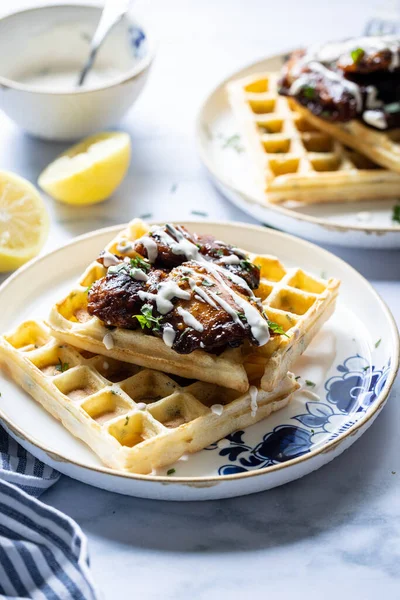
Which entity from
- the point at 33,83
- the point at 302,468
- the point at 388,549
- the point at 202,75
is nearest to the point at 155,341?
the point at 302,468

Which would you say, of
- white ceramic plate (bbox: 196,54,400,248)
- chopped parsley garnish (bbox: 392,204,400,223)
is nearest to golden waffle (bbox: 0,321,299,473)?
white ceramic plate (bbox: 196,54,400,248)

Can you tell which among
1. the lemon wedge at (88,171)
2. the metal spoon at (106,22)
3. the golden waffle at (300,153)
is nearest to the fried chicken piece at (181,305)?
the lemon wedge at (88,171)

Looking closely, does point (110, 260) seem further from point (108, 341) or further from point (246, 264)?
point (246, 264)

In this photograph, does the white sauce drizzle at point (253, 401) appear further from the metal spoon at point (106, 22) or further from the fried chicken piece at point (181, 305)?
the metal spoon at point (106, 22)

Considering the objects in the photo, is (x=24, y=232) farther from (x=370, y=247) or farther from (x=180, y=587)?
(x=180, y=587)

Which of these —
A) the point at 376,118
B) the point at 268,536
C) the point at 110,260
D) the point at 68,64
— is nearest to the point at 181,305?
the point at 110,260

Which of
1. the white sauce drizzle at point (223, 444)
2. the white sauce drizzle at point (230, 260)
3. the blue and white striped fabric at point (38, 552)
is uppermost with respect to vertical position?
the white sauce drizzle at point (230, 260)

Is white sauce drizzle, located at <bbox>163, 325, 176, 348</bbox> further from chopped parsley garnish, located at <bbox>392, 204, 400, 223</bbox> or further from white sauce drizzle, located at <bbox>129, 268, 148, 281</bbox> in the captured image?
chopped parsley garnish, located at <bbox>392, 204, 400, 223</bbox>
